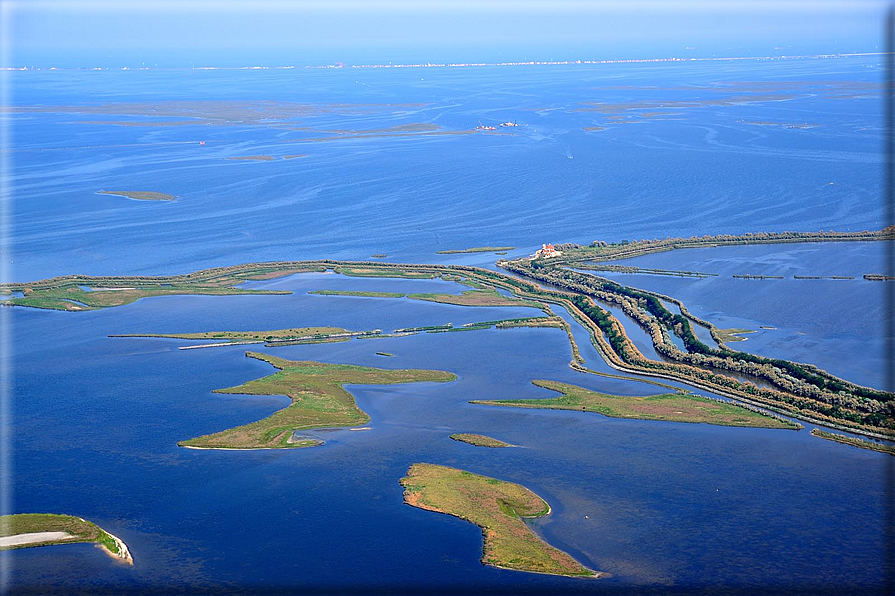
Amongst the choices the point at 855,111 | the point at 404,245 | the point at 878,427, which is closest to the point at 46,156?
the point at 404,245

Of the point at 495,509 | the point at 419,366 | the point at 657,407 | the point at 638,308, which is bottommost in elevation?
the point at 495,509

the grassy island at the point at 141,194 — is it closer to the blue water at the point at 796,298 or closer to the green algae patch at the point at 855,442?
the blue water at the point at 796,298

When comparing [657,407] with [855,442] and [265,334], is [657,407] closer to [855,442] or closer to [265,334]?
[855,442]

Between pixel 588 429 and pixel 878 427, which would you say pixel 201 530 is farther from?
pixel 878 427

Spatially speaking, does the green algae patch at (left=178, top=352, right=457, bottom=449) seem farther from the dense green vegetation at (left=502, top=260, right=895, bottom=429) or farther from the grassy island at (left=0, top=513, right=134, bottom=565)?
the dense green vegetation at (left=502, top=260, right=895, bottom=429)

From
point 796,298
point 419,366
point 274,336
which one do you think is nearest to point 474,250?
point 274,336
